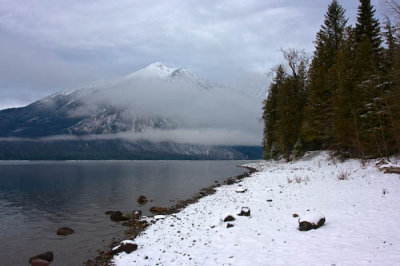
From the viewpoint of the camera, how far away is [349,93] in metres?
34.8

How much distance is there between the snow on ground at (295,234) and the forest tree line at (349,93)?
31.4 ft

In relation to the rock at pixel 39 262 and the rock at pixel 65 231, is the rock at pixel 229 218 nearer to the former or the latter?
the rock at pixel 39 262

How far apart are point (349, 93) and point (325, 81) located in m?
10.5

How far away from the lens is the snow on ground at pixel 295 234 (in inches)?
445

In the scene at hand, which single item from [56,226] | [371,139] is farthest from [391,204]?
[56,226]

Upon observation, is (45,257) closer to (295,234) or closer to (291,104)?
(295,234)

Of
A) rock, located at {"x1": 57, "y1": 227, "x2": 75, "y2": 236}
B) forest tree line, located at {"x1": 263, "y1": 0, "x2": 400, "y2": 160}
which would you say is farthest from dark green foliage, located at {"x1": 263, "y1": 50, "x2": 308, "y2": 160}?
rock, located at {"x1": 57, "y1": 227, "x2": 75, "y2": 236}

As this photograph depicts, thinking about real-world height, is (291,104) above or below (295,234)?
above

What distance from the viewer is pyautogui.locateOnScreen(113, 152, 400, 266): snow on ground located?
11312mm

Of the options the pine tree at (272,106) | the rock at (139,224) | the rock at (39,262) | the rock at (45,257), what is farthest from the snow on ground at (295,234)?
the pine tree at (272,106)

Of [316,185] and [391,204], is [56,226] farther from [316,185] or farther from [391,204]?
[391,204]

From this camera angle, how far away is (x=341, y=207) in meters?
17.5

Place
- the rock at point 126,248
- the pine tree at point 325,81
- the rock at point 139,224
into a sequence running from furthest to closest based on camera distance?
the pine tree at point 325,81 → the rock at point 139,224 → the rock at point 126,248

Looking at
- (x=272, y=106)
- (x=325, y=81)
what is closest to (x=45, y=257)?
(x=325, y=81)
